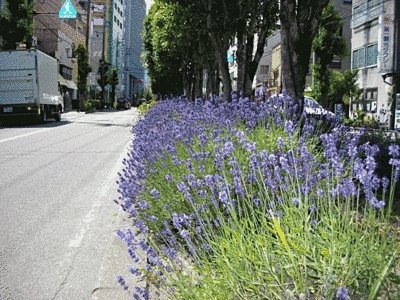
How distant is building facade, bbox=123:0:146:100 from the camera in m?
146

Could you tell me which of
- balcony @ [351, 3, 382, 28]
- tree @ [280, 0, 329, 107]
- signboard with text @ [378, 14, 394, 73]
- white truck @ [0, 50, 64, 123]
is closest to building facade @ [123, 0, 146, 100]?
balcony @ [351, 3, 382, 28]

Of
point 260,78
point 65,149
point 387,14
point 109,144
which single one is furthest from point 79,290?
point 260,78

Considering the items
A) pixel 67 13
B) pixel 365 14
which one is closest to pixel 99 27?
pixel 365 14

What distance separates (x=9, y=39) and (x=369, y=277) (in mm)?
36748

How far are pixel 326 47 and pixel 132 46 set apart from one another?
126520 mm

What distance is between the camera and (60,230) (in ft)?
20.0

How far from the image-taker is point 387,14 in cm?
3388

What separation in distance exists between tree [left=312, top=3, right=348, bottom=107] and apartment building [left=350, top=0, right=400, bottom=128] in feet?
5.73

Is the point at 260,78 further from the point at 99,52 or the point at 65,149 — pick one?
the point at 65,149

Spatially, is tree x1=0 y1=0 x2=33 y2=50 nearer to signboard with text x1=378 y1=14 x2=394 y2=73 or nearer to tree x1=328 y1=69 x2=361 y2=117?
tree x1=328 y1=69 x2=361 y2=117

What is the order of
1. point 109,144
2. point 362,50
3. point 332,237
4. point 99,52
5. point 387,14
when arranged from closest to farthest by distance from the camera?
point 332,237 < point 109,144 < point 387,14 < point 362,50 < point 99,52

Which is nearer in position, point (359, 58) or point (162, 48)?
point (162, 48)

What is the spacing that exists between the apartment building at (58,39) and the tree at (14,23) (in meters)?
24.4

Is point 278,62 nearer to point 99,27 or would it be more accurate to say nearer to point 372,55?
point 372,55
